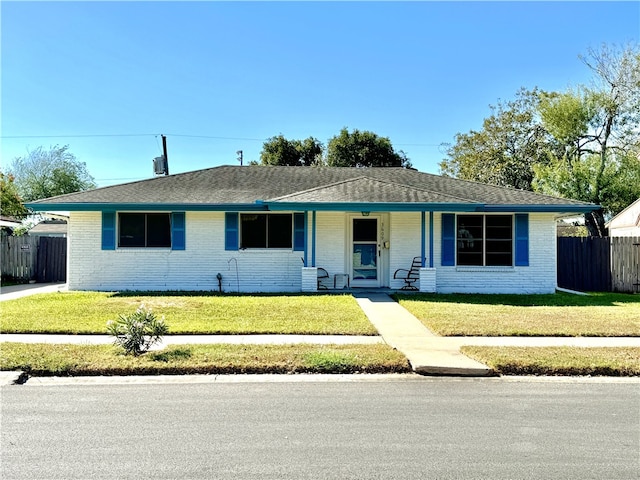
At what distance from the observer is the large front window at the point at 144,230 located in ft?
49.2

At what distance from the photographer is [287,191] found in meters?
16.4

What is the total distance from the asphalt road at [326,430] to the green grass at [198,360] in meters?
0.47

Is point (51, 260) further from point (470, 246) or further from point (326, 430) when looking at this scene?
point (326, 430)

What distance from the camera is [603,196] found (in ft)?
91.8

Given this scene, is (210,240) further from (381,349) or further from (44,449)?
(44,449)

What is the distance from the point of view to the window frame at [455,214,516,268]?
1503 centimetres

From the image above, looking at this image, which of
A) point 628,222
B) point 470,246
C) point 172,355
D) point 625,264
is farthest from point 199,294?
point 628,222

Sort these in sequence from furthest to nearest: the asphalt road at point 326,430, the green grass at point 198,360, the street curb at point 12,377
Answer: the green grass at point 198,360 → the street curb at point 12,377 → the asphalt road at point 326,430

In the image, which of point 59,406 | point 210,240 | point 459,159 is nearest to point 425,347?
point 59,406

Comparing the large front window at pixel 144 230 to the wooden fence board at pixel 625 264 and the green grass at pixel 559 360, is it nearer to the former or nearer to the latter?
the green grass at pixel 559 360

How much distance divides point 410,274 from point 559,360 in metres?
8.17

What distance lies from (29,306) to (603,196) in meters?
28.2

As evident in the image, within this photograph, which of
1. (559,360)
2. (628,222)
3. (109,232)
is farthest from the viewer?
(628,222)

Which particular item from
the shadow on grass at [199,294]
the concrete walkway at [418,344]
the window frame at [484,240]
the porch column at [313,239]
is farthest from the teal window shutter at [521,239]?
the porch column at [313,239]
